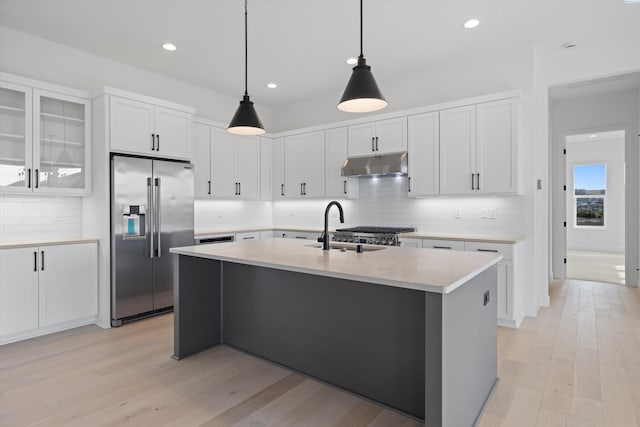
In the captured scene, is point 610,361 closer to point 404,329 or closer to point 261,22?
point 404,329

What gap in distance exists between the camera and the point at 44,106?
3631 mm

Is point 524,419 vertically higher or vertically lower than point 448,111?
lower

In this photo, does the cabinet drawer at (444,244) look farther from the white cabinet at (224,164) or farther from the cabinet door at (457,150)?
the white cabinet at (224,164)

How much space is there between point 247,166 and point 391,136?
2280 mm

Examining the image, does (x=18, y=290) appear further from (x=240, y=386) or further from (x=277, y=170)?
(x=277, y=170)

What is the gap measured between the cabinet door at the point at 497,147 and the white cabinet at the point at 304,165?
88.3 inches

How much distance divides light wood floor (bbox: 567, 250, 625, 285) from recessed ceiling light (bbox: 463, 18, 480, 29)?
4767mm

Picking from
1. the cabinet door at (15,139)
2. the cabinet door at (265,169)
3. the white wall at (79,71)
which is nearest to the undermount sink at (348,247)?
the cabinet door at (15,139)

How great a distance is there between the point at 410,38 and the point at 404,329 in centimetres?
311

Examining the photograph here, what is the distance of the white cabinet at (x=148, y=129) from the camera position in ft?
12.6

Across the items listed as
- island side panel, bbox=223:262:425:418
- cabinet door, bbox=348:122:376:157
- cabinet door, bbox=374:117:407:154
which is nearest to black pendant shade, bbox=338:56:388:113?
island side panel, bbox=223:262:425:418

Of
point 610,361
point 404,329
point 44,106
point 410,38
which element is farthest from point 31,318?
point 610,361

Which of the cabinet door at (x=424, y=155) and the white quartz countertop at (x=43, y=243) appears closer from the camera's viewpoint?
the white quartz countertop at (x=43, y=243)

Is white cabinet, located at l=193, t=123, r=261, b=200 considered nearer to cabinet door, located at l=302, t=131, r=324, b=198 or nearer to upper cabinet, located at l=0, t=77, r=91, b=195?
cabinet door, located at l=302, t=131, r=324, b=198
